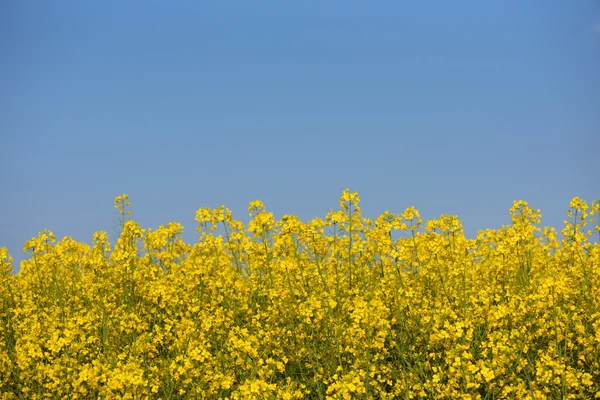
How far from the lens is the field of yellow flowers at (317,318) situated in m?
5.42

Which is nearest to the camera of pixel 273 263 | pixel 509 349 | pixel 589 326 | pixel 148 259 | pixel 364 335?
pixel 509 349

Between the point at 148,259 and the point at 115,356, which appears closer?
the point at 115,356

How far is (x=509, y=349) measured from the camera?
5.03m

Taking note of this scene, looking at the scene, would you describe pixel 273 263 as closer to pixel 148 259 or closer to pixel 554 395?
pixel 148 259

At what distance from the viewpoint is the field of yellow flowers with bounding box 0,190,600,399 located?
5.42m

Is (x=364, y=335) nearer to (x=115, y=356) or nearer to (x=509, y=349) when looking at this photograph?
(x=509, y=349)

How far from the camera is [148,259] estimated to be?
346 inches

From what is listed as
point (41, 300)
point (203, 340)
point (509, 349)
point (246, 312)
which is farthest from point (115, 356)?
point (509, 349)

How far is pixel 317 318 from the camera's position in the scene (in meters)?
6.25

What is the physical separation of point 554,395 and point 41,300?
269 inches

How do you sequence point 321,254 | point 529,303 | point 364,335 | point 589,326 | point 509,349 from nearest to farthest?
1. point 509,349
2. point 364,335
3. point 529,303
4. point 589,326
5. point 321,254

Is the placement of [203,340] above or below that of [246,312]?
below

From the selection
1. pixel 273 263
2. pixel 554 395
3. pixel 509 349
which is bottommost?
pixel 554 395

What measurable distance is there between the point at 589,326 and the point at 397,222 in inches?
90.0
